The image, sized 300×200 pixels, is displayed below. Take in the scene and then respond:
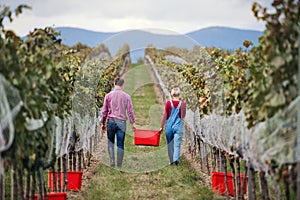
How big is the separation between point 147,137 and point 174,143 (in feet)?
5.06

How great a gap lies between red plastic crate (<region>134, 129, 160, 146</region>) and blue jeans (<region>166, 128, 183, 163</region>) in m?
0.71

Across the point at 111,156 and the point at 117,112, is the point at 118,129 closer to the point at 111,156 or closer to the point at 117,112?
the point at 117,112

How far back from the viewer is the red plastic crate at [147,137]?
39.3 ft

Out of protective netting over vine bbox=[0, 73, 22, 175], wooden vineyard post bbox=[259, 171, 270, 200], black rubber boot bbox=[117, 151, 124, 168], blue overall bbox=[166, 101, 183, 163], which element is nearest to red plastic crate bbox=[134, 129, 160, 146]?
blue overall bbox=[166, 101, 183, 163]

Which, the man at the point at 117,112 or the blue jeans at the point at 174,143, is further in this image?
the blue jeans at the point at 174,143

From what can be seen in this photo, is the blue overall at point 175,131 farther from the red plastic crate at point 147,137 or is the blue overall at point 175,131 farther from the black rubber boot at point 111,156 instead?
the black rubber boot at point 111,156

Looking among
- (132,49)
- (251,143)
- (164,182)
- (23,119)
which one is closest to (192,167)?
(164,182)

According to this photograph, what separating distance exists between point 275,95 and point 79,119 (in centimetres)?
430

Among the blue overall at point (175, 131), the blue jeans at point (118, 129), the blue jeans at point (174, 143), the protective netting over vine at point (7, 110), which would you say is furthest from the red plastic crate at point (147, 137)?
the protective netting over vine at point (7, 110)

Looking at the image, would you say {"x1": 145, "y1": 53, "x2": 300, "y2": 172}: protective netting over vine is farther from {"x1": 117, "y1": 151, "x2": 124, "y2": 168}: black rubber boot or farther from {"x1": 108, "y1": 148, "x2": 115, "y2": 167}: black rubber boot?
{"x1": 108, "y1": 148, "x2": 115, "y2": 167}: black rubber boot

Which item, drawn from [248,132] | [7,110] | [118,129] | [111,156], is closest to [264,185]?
[248,132]

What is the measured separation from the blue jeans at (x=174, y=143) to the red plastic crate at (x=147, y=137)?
2.33 ft

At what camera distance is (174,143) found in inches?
424

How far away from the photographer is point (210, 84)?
30.5 ft
